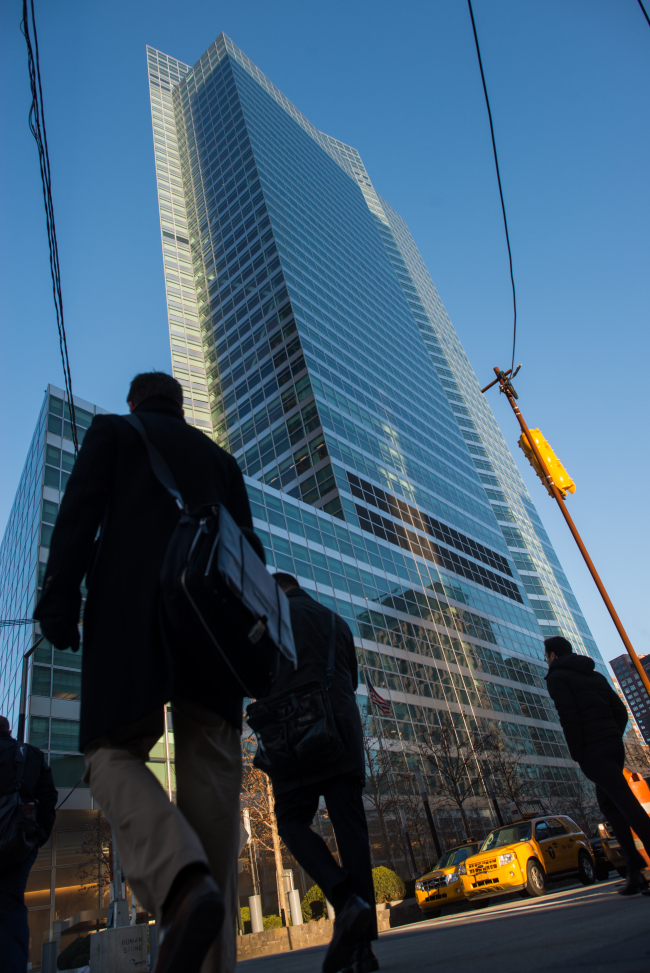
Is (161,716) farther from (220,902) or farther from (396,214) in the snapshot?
(396,214)

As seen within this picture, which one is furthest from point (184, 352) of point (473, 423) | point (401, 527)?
point (473, 423)

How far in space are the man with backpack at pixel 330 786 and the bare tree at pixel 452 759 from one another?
27528 millimetres

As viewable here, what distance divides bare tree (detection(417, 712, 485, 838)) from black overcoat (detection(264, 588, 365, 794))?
90.1ft

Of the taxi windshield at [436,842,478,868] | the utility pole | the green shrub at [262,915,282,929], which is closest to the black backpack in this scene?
the utility pole

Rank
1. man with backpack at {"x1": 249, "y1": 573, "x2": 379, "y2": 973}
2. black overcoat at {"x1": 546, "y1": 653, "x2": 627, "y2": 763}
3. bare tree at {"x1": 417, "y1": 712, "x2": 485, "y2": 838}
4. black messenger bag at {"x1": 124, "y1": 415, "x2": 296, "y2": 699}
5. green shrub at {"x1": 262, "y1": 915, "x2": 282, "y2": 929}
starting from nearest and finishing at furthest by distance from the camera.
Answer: black messenger bag at {"x1": 124, "y1": 415, "x2": 296, "y2": 699} → man with backpack at {"x1": 249, "y1": 573, "x2": 379, "y2": 973} → black overcoat at {"x1": 546, "y1": 653, "x2": 627, "y2": 763} → green shrub at {"x1": 262, "y1": 915, "x2": 282, "y2": 929} → bare tree at {"x1": 417, "y1": 712, "x2": 485, "y2": 838}

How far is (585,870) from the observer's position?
11.5 metres

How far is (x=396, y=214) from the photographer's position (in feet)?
456

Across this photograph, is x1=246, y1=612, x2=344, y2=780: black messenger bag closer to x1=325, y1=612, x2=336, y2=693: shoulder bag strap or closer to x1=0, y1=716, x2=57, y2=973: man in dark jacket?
x1=325, y1=612, x2=336, y2=693: shoulder bag strap

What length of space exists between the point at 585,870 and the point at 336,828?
1144 centimetres

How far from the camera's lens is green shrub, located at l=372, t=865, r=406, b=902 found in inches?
567

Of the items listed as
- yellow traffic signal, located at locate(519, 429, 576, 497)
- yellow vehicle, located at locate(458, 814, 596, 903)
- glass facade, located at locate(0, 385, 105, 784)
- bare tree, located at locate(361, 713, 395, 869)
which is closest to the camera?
yellow vehicle, located at locate(458, 814, 596, 903)

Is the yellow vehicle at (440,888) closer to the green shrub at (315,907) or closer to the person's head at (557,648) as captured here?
the green shrub at (315,907)

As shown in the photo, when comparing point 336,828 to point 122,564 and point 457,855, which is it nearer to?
point 122,564

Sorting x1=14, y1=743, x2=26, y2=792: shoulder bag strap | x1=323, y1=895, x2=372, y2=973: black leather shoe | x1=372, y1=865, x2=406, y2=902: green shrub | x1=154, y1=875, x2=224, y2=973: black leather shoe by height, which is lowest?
x1=372, y1=865, x2=406, y2=902: green shrub
